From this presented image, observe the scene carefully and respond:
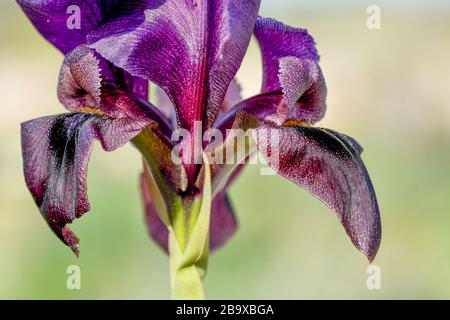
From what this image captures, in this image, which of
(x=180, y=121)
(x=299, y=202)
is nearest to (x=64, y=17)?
(x=180, y=121)

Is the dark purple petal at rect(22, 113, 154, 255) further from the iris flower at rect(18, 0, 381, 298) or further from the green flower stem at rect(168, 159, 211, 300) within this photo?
the green flower stem at rect(168, 159, 211, 300)

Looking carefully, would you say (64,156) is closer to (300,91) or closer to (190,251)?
(190,251)

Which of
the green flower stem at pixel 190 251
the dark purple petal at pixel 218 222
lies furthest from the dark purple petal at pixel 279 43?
the dark purple petal at pixel 218 222

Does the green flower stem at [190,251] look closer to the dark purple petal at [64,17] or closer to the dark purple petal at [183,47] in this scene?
the dark purple petal at [183,47]

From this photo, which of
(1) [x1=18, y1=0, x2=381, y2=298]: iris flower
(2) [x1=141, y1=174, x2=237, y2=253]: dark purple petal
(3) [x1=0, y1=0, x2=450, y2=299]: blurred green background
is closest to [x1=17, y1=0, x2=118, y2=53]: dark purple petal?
(1) [x1=18, y1=0, x2=381, y2=298]: iris flower
